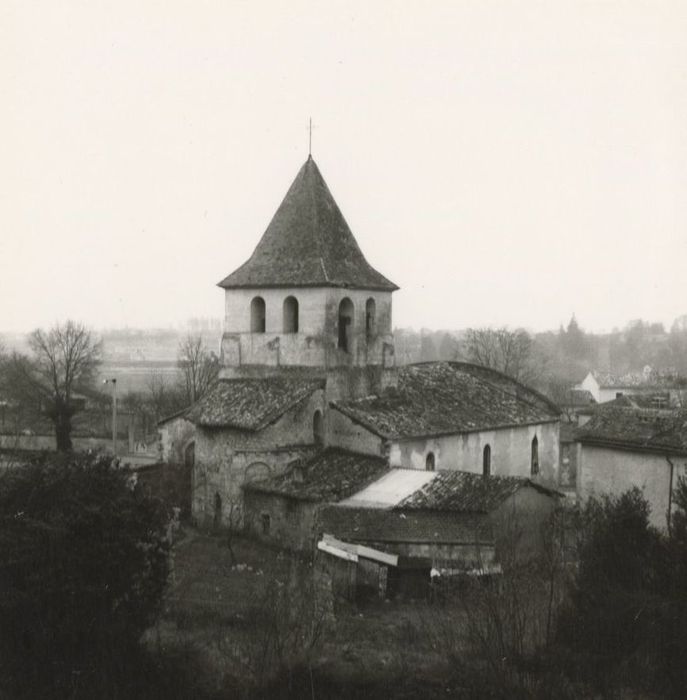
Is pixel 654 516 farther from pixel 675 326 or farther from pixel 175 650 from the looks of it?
pixel 675 326

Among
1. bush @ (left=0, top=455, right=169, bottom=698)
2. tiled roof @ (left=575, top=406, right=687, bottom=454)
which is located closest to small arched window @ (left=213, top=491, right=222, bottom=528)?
tiled roof @ (left=575, top=406, right=687, bottom=454)

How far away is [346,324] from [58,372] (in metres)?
31.7

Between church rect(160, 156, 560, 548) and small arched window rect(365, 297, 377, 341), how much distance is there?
1.5 inches

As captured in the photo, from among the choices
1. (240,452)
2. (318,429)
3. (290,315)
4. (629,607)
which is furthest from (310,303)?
(629,607)

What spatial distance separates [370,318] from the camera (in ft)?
108

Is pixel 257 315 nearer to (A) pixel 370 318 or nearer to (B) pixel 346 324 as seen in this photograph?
(B) pixel 346 324

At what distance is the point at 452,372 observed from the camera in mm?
37500

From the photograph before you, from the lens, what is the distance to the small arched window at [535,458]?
3666cm

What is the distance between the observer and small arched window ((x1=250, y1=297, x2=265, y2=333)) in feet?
105

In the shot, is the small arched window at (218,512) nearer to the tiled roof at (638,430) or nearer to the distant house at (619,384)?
the tiled roof at (638,430)

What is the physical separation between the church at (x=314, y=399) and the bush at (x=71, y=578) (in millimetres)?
12749

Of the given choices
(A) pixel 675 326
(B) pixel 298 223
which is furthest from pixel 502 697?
(A) pixel 675 326

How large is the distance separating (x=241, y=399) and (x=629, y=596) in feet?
59.4

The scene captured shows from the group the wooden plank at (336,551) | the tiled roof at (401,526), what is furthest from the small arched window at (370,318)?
the wooden plank at (336,551)
